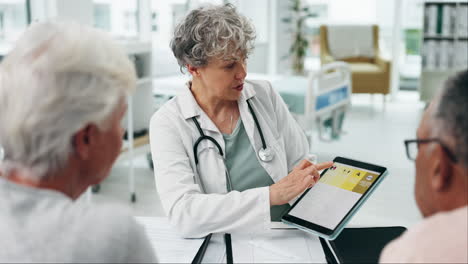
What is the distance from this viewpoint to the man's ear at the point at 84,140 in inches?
29.3

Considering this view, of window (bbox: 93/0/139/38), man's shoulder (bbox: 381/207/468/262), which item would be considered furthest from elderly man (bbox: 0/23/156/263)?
window (bbox: 93/0/139/38)

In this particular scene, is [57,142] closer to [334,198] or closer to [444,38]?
[334,198]

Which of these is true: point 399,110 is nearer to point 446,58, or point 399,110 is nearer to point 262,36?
point 446,58

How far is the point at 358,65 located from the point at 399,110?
0.70 m

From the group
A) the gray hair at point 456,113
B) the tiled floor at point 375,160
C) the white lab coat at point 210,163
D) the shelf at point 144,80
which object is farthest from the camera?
the shelf at point 144,80

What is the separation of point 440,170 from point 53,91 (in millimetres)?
533

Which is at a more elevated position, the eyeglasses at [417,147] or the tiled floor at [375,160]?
the eyeglasses at [417,147]

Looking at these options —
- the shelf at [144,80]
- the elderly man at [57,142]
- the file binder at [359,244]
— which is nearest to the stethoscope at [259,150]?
the file binder at [359,244]

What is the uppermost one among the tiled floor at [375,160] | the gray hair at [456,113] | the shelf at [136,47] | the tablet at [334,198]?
the shelf at [136,47]

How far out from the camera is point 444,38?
19.2 ft

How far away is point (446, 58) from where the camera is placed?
589 centimetres

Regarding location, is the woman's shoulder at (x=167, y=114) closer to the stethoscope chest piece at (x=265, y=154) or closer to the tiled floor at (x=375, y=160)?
the stethoscope chest piece at (x=265, y=154)

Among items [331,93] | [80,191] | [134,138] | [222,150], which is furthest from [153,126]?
[331,93]

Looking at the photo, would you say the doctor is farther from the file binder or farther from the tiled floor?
the tiled floor
